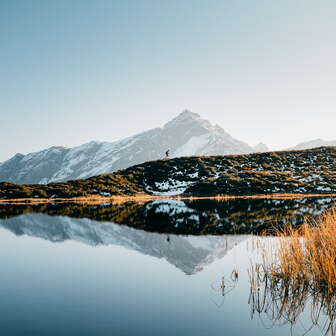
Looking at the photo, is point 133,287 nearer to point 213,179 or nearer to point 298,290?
point 298,290

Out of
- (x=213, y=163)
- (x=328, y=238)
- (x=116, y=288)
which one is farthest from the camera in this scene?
(x=213, y=163)

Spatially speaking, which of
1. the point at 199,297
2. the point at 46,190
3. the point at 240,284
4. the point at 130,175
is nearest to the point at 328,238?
the point at 240,284

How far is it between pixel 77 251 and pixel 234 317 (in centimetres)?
1337

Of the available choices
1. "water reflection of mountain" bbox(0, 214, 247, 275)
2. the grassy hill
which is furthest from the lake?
the grassy hill

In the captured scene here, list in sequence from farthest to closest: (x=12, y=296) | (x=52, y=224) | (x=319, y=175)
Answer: (x=319, y=175) < (x=52, y=224) < (x=12, y=296)

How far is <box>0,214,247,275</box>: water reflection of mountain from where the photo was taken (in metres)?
19.2

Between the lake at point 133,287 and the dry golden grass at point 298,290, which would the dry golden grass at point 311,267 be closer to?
the dry golden grass at point 298,290

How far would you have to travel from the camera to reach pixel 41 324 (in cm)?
974

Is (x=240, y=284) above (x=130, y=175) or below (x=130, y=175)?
below

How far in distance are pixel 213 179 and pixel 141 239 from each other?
75029 mm

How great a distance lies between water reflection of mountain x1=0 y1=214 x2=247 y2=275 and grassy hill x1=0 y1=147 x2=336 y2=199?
51.2 metres

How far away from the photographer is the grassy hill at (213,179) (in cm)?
8769

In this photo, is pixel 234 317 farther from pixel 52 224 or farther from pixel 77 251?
pixel 52 224

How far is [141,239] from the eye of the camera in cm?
2541
